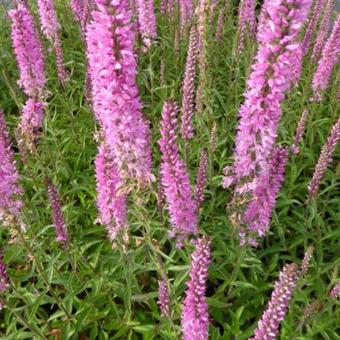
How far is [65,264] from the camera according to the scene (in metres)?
5.71

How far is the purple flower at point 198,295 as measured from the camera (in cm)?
285

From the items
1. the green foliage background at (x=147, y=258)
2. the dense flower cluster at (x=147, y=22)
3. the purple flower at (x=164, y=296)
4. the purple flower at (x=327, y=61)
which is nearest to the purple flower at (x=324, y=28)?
the green foliage background at (x=147, y=258)

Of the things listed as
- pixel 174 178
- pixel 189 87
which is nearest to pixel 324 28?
pixel 189 87

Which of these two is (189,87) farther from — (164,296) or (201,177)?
(164,296)

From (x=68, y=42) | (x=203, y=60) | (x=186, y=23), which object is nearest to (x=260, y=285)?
(x=203, y=60)

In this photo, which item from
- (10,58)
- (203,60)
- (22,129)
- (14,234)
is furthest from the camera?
(10,58)

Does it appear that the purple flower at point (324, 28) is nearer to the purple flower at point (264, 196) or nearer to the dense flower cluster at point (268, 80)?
the purple flower at point (264, 196)

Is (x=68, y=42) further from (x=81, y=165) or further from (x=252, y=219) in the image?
(x=252, y=219)

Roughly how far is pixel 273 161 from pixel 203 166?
0.79 metres

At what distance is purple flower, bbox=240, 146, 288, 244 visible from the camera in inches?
159

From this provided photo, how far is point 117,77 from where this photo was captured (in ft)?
9.68

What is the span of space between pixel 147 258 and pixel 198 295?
2574 mm

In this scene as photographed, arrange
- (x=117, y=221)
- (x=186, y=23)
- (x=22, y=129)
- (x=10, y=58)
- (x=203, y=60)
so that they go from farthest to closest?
(x=10, y=58), (x=186, y=23), (x=203, y=60), (x=22, y=129), (x=117, y=221)

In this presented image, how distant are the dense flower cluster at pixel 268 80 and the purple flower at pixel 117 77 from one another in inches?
34.6
